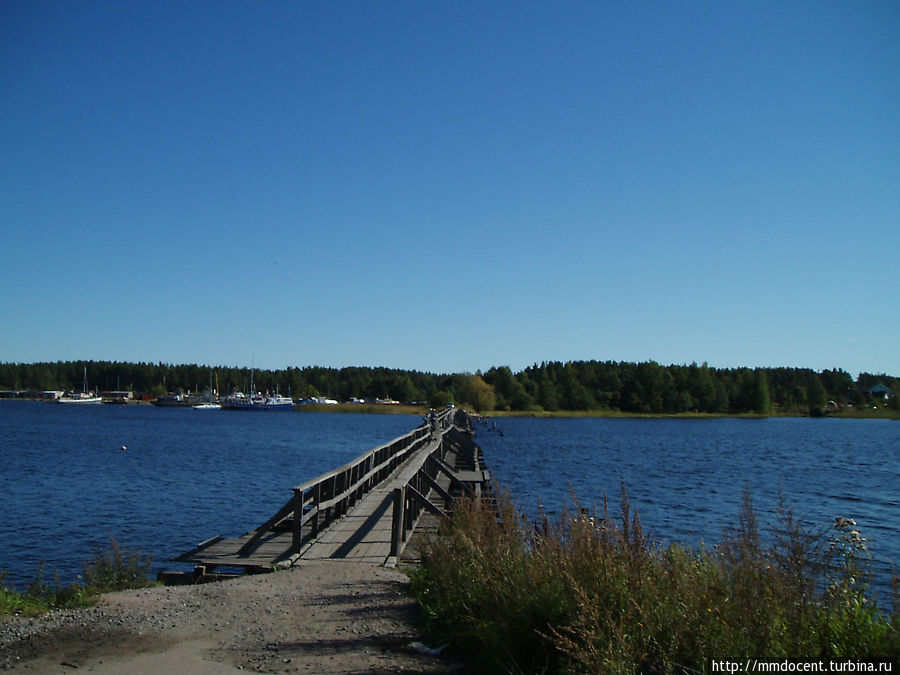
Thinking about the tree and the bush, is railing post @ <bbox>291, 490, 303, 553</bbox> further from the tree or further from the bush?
the tree

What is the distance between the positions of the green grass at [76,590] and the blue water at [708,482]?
5.83m

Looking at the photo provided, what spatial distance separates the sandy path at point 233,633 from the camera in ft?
21.4

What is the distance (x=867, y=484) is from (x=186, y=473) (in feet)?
109

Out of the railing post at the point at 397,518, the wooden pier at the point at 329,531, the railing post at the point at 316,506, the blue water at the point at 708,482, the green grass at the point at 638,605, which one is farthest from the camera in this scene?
the blue water at the point at 708,482

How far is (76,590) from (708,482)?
1237 inches

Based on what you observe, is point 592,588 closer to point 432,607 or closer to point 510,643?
point 510,643

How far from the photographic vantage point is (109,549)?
17062mm

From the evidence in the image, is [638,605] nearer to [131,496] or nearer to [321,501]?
[321,501]

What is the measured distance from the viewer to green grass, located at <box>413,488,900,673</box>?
4.94 meters

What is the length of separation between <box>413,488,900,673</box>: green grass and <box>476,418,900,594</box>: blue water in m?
1.04

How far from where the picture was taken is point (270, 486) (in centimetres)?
2936

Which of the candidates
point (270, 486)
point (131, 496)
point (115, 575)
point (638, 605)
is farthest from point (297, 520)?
point (270, 486)

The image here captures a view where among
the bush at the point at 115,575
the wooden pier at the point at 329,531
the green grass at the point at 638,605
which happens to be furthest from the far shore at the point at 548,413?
the green grass at the point at 638,605

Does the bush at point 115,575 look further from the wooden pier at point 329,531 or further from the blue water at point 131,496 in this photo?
the blue water at point 131,496
